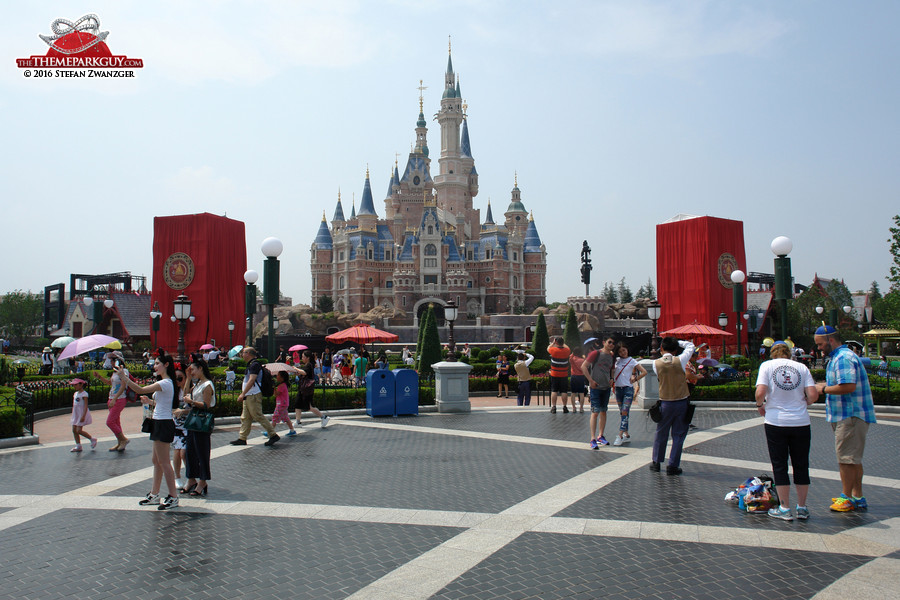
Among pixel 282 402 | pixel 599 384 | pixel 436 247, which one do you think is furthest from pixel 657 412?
pixel 436 247

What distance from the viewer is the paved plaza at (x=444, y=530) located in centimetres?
486

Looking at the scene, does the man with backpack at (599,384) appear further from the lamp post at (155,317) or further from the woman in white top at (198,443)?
the lamp post at (155,317)

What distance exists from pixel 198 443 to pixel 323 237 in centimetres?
7516

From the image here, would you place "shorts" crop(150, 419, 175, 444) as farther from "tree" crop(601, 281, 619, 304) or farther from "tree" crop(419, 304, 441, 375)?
"tree" crop(601, 281, 619, 304)

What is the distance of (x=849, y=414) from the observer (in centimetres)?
633

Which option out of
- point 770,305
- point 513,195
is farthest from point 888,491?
point 513,195

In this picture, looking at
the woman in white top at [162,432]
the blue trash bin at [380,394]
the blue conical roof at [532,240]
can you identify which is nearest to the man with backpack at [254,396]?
the woman in white top at [162,432]

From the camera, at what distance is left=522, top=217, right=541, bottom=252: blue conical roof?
81.2 meters

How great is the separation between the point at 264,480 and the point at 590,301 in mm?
56334

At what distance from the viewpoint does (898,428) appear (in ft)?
38.5

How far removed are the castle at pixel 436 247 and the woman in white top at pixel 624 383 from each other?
59661 millimetres

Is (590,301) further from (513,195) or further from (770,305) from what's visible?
(513,195)

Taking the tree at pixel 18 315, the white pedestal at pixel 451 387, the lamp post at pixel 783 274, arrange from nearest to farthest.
→ 1. the lamp post at pixel 783 274
2. the white pedestal at pixel 451 387
3. the tree at pixel 18 315

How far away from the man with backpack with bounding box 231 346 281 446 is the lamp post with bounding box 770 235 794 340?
9415 millimetres
